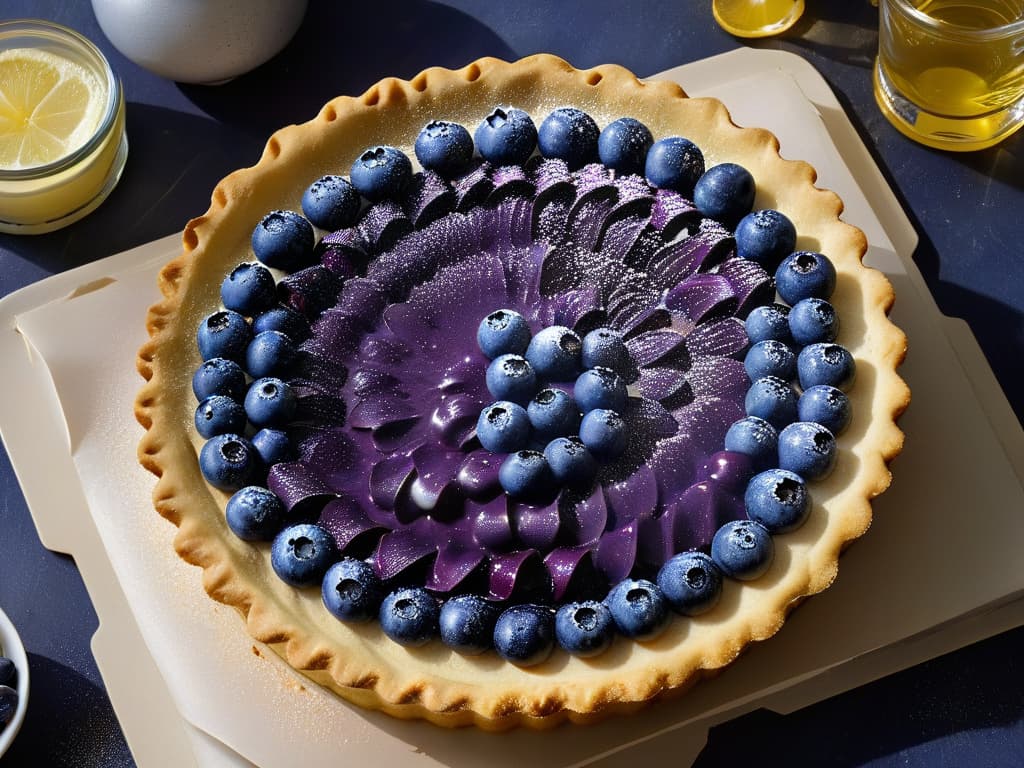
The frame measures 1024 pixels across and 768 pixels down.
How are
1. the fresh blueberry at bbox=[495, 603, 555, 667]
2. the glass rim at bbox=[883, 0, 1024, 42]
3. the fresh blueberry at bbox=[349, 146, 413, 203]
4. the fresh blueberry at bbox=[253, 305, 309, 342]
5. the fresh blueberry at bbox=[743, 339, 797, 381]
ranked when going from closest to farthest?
1. the fresh blueberry at bbox=[495, 603, 555, 667]
2. the fresh blueberry at bbox=[743, 339, 797, 381]
3. the fresh blueberry at bbox=[253, 305, 309, 342]
4. the fresh blueberry at bbox=[349, 146, 413, 203]
5. the glass rim at bbox=[883, 0, 1024, 42]

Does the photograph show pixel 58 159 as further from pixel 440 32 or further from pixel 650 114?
pixel 650 114

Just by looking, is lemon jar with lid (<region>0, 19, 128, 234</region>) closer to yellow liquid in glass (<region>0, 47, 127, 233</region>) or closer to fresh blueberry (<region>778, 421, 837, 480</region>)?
yellow liquid in glass (<region>0, 47, 127, 233</region>)

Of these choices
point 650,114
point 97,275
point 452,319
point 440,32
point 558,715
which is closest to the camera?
point 558,715

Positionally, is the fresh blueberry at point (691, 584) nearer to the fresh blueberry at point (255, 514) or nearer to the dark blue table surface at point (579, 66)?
the dark blue table surface at point (579, 66)

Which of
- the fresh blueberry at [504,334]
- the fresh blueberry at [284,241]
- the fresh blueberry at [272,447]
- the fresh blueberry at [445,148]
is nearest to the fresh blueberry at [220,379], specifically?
the fresh blueberry at [272,447]

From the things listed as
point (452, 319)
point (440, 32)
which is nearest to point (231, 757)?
point (452, 319)

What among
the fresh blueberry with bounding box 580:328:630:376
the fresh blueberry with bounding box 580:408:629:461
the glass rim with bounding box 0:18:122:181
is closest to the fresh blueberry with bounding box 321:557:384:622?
the fresh blueberry with bounding box 580:408:629:461

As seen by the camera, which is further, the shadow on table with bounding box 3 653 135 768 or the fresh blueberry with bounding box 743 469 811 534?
the shadow on table with bounding box 3 653 135 768
